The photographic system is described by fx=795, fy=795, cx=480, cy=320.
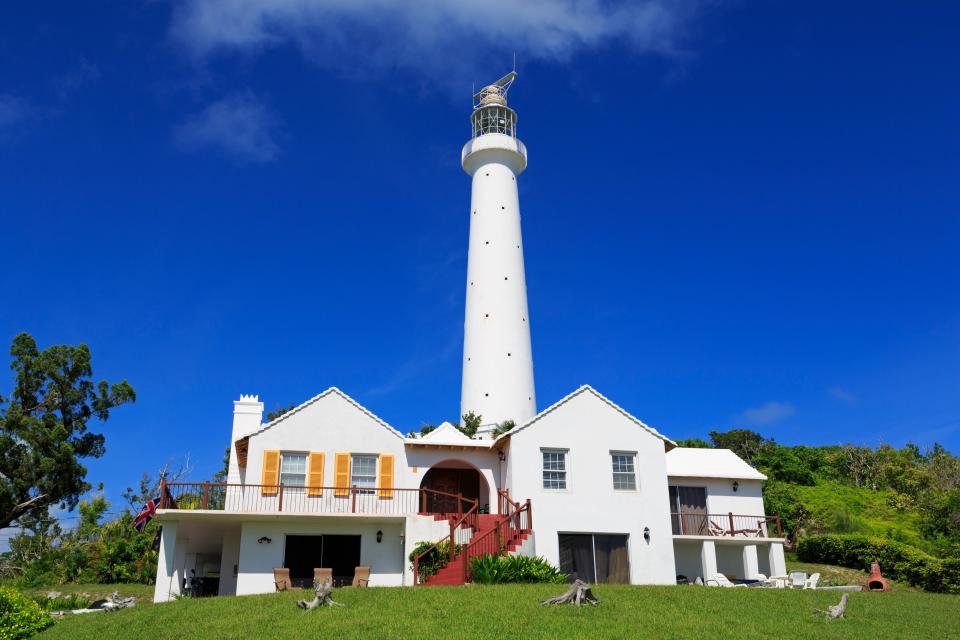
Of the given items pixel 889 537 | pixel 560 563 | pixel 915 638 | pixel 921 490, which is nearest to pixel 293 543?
pixel 560 563

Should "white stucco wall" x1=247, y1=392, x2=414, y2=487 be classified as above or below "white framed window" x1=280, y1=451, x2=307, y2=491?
above

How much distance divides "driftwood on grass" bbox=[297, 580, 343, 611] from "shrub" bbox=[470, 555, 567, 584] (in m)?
4.35

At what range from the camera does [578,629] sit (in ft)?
49.4

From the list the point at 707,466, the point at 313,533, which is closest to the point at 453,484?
the point at 313,533

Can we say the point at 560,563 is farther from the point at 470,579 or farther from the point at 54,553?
the point at 54,553

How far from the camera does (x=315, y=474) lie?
25531 mm

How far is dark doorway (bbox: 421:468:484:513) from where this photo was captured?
1079 inches

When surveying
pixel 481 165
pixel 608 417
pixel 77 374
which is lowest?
pixel 608 417

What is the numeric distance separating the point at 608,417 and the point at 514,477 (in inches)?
153

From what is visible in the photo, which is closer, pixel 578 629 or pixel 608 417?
pixel 578 629

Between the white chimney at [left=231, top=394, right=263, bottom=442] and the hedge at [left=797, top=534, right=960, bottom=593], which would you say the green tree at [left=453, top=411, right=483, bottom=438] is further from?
the hedge at [left=797, top=534, right=960, bottom=593]

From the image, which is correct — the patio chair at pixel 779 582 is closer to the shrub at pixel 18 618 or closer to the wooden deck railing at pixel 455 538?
the wooden deck railing at pixel 455 538

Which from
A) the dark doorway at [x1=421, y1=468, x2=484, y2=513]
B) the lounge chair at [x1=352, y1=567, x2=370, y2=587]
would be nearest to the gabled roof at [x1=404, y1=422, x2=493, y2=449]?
the dark doorway at [x1=421, y1=468, x2=484, y2=513]

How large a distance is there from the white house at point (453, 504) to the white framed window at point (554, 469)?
3 centimetres
